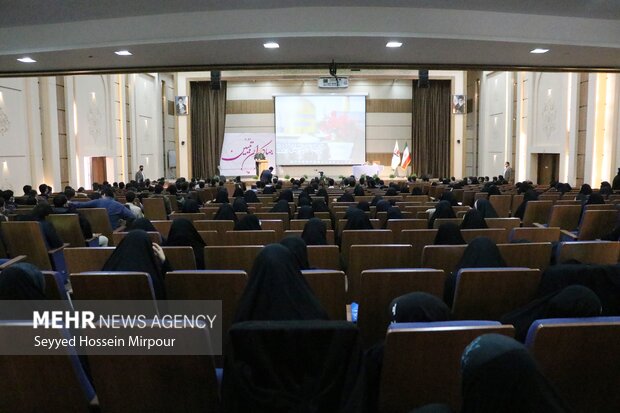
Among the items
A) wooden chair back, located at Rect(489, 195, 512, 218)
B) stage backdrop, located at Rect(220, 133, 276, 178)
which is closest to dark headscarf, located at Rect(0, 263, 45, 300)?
wooden chair back, located at Rect(489, 195, 512, 218)

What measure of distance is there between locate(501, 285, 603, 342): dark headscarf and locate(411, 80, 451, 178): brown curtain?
2077 centimetres

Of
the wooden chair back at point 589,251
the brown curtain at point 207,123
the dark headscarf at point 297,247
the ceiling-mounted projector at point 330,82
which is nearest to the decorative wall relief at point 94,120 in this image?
the brown curtain at point 207,123

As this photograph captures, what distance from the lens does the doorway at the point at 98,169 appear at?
16828mm

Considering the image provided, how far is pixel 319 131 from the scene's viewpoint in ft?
71.9

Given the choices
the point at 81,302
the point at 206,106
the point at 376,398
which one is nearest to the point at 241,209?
the point at 81,302

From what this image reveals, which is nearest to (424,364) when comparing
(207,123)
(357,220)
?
(357,220)

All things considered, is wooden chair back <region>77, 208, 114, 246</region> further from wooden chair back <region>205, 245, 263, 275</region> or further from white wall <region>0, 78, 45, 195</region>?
white wall <region>0, 78, 45, 195</region>

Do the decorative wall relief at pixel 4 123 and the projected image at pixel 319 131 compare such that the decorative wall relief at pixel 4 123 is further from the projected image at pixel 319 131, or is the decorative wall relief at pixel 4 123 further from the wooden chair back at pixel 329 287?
the projected image at pixel 319 131

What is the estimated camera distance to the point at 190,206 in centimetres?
730

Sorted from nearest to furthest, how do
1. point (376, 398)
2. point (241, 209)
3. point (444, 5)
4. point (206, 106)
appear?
1. point (376, 398)
2. point (444, 5)
3. point (241, 209)
4. point (206, 106)

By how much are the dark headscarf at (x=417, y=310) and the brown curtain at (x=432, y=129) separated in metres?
21.0

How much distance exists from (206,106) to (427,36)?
57.3ft

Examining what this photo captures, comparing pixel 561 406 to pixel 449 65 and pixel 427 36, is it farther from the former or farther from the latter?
pixel 449 65

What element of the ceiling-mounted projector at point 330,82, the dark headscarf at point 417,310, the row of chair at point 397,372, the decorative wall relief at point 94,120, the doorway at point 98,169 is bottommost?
the row of chair at point 397,372
